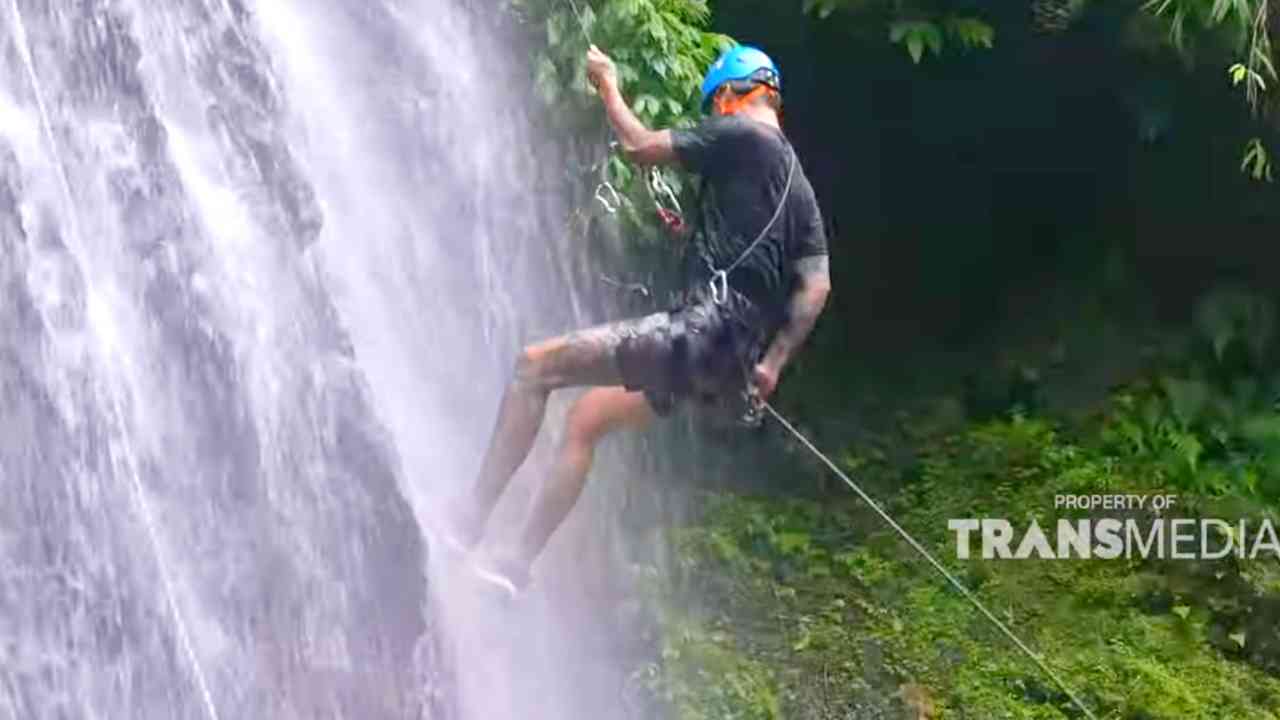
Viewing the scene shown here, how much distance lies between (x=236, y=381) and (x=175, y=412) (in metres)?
0.20

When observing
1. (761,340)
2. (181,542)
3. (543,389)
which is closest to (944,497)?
(761,340)

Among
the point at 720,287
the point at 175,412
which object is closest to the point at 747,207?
the point at 720,287

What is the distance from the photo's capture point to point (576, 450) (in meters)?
4.95

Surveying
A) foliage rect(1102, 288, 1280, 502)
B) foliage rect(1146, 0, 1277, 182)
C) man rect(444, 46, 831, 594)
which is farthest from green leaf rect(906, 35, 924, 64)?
man rect(444, 46, 831, 594)

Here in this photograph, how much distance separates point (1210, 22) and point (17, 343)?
4686mm

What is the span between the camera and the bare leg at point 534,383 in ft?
15.6

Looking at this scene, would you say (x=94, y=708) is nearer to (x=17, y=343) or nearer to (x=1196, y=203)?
(x=17, y=343)

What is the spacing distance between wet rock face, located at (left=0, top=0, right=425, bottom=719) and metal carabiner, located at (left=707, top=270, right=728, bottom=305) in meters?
1.03

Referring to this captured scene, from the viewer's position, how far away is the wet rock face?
3.92 m

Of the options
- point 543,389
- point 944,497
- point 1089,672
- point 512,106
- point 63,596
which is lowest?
point 1089,672

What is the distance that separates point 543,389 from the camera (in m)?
4.76

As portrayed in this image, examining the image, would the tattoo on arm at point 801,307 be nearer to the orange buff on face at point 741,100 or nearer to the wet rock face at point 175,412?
the orange buff on face at point 741,100

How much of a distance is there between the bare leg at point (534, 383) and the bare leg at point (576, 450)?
0.44ft

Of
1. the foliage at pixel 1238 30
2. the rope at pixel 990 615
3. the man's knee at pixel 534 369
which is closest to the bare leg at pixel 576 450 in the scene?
the man's knee at pixel 534 369
